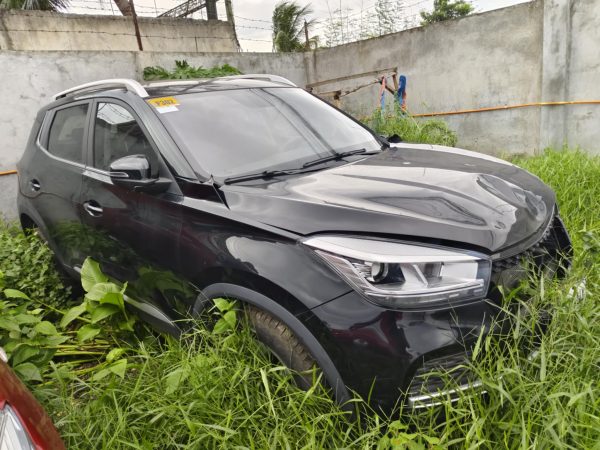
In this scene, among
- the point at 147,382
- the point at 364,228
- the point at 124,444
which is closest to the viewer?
the point at 364,228

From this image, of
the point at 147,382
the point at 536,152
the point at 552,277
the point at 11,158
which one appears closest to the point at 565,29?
the point at 536,152

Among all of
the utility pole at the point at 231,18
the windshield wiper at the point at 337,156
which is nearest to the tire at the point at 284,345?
the windshield wiper at the point at 337,156

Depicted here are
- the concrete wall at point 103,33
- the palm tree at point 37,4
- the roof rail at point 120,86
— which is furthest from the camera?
the palm tree at point 37,4

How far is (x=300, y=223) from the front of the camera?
67.7 inches

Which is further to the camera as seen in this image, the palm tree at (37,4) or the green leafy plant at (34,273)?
the palm tree at (37,4)

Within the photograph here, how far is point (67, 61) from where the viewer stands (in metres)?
6.26

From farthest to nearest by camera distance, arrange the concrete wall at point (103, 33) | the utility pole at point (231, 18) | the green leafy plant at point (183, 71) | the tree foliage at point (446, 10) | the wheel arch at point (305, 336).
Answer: the tree foliage at point (446, 10)
the utility pole at point (231, 18)
the concrete wall at point (103, 33)
the green leafy plant at point (183, 71)
the wheel arch at point (305, 336)

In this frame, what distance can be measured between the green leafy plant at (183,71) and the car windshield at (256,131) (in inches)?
177

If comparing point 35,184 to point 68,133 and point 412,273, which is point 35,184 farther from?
point 412,273

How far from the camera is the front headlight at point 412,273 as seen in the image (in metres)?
1.53

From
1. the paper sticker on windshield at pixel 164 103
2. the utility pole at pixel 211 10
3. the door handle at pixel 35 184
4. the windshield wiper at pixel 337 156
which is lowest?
the door handle at pixel 35 184

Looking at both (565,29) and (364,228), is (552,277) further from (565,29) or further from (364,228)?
(565,29)

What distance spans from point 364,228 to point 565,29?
6129mm

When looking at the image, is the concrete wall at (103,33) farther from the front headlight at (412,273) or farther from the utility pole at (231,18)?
the front headlight at (412,273)
